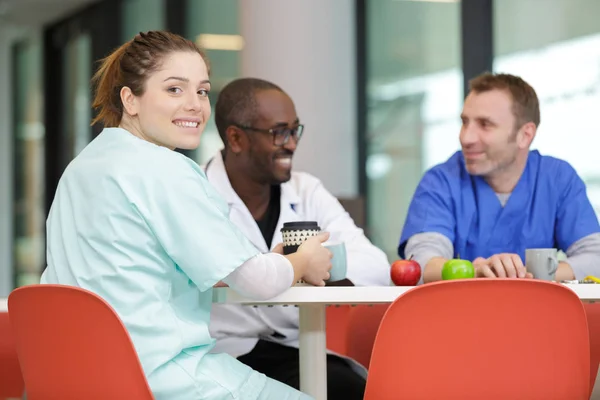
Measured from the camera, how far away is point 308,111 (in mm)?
5367

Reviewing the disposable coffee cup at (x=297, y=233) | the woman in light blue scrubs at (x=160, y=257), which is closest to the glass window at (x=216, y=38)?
the disposable coffee cup at (x=297, y=233)

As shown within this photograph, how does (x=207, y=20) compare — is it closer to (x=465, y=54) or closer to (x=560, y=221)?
(x=465, y=54)

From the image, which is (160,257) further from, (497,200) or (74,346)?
(497,200)

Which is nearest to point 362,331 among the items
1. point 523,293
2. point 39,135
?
point 523,293

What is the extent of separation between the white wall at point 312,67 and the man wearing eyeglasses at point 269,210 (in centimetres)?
223

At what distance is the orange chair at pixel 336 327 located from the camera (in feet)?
9.91

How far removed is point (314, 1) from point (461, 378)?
4.16m

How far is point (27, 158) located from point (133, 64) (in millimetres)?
9000

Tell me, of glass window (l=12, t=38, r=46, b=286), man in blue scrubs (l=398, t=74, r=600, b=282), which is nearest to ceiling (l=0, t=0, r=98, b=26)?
glass window (l=12, t=38, r=46, b=286)

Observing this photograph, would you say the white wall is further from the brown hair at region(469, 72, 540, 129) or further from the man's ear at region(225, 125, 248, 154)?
the brown hair at region(469, 72, 540, 129)

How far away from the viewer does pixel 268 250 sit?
2.67 m

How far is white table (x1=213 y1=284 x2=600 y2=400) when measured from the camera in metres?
1.73

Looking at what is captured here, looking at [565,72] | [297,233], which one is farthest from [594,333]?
[565,72]

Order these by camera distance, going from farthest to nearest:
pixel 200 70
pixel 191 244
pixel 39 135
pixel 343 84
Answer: pixel 39 135 < pixel 343 84 < pixel 200 70 < pixel 191 244
